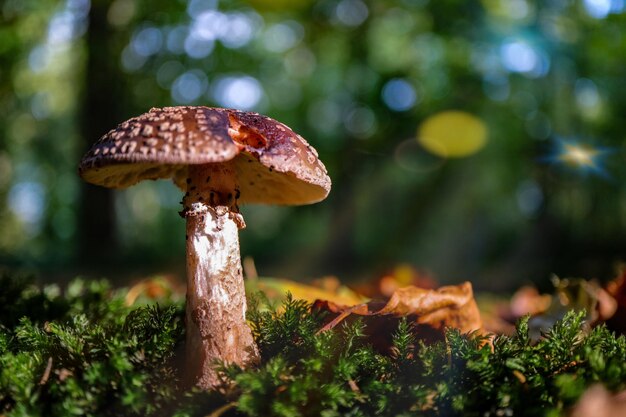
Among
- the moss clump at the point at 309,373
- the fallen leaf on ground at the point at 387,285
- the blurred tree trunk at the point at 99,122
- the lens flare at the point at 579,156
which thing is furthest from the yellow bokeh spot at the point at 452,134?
the moss clump at the point at 309,373

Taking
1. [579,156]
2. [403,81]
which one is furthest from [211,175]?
[403,81]

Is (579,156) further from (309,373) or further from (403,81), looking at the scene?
(309,373)

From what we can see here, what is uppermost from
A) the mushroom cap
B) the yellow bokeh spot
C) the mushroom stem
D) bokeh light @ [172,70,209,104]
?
the mushroom cap

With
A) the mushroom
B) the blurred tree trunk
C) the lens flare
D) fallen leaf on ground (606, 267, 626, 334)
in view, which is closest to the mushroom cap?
the mushroom

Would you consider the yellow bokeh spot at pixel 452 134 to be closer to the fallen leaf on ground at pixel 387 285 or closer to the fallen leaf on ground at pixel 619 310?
the fallen leaf on ground at pixel 387 285

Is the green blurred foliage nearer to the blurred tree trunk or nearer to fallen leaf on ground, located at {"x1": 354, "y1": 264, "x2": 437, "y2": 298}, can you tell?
the blurred tree trunk

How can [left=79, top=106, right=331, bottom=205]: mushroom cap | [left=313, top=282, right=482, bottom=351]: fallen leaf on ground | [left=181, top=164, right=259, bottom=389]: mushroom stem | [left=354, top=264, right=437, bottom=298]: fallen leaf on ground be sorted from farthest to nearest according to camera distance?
[left=354, top=264, right=437, bottom=298]: fallen leaf on ground → [left=313, top=282, right=482, bottom=351]: fallen leaf on ground → [left=181, top=164, right=259, bottom=389]: mushroom stem → [left=79, top=106, right=331, bottom=205]: mushroom cap
